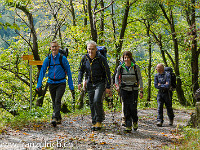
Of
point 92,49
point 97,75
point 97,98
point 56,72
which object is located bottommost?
point 97,98

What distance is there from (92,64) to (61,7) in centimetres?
1144

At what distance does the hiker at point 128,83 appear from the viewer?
637cm

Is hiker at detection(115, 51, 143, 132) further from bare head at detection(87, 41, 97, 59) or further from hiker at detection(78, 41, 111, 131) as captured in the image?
bare head at detection(87, 41, 97, 59)

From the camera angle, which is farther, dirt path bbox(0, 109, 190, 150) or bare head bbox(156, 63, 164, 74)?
bare head bbox(156, 63, 164, 74)

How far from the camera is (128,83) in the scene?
638 cm

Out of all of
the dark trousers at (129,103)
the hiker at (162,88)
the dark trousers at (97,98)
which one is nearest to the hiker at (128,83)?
the dark trousers at (129,103)

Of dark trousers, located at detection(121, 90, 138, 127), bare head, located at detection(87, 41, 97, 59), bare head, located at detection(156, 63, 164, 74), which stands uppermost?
bare head, located at detection(87, 41, 97, 59)

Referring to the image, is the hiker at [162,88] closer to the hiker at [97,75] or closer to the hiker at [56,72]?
the hiker at [97,75]

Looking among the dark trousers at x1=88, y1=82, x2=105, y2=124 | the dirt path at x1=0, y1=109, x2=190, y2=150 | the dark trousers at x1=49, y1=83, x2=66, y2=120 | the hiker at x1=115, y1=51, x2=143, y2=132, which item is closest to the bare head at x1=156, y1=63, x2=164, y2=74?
the hiker at x1=115, y1=51, x2=143, y2=132

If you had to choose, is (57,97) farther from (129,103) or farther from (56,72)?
(129,103)

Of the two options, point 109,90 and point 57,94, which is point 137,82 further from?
point 57,94

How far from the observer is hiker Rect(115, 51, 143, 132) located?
20.9 feet

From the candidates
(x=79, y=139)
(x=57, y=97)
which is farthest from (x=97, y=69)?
(x=79, y=139)

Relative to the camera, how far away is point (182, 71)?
32.5 metres
